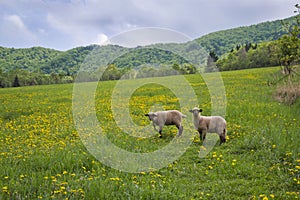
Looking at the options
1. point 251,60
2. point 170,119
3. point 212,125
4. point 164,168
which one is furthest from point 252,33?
point 164,168

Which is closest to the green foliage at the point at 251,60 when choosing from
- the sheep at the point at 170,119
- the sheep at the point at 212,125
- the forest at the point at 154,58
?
the forest at the point at 154,58

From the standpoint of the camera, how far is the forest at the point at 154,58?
1639 centimetres

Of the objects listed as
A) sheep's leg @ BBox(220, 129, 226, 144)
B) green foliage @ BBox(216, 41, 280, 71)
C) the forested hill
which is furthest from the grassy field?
green foliage @ BBox(216, 41, 280, 71)

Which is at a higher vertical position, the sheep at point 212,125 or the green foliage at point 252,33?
the green foliage at point 252,33

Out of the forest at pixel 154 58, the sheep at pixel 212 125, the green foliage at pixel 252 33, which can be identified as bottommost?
the sheep at pixel 212 125

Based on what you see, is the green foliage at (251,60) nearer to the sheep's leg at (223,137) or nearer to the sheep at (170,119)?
the sheep at (170,119)

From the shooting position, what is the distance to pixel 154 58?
21.2 m

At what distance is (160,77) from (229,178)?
1149 inches

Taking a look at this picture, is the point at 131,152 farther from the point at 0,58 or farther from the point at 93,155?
the point at 0,58

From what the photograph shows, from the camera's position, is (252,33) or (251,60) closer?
(251,60)

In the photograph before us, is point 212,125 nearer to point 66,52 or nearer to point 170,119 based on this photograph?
point 170,119

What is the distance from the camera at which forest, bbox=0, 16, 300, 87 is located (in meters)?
16.4

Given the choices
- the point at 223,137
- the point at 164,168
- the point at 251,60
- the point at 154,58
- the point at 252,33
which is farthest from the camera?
the point at 252,33

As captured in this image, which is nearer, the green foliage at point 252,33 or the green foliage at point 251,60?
the green foliage at point 251,60
